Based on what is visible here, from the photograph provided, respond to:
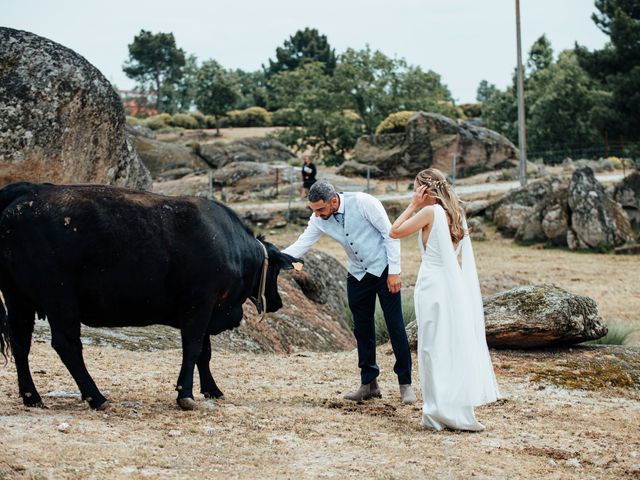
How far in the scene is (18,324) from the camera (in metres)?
7.84

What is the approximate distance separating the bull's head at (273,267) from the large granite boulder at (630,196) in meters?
23.7

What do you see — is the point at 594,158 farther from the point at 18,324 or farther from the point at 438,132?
the point at 18,324

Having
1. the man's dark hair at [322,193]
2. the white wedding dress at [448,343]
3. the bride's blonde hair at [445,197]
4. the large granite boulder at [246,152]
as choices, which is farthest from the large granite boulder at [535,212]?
the large granite boulder at [246,152]

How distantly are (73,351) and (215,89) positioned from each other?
62.9 m

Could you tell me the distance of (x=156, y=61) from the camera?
91875 mm

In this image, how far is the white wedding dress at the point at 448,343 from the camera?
7719mm

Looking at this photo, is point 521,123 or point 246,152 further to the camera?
point 246,152

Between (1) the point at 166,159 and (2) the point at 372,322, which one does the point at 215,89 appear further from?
(2) the point at 372,322

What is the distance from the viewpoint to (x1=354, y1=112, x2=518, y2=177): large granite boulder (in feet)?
145

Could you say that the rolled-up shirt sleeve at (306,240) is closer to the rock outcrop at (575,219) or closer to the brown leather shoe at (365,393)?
the brown leather shoe at (365,393)

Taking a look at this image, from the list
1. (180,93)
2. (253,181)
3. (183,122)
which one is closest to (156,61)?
(180,93)

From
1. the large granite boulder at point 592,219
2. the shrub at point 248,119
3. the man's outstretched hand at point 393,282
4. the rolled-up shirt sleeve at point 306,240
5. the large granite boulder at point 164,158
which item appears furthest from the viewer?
the shrub at point 248,119

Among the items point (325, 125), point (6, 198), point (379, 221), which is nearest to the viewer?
point (6, 198)

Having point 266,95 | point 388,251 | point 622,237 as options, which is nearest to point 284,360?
point 388,251
